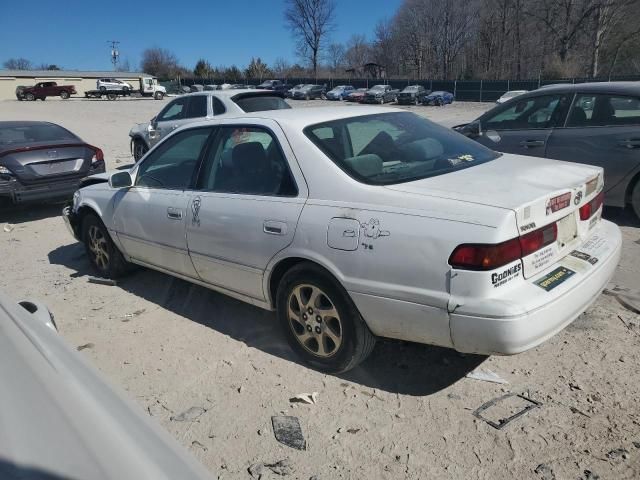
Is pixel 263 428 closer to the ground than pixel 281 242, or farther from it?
closer to the ground

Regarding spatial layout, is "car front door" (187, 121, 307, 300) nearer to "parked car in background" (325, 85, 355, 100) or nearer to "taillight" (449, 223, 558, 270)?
"taillight" (449, 223, 558, 270)

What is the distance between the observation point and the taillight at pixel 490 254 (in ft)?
8.38

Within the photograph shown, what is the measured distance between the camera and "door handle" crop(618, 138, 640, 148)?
574 centimetres

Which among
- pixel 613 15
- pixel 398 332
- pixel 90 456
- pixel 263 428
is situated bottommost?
pixel 263 428

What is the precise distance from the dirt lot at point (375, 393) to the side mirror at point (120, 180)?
40.8 inches

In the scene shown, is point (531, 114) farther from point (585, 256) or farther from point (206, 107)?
point (206, 107)

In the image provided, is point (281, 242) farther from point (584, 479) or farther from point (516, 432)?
point (584, 479)

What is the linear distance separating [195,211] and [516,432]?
255cm

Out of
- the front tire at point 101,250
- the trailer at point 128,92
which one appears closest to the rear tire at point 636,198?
the front tire at point 101,250

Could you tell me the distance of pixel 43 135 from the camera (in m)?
8.59

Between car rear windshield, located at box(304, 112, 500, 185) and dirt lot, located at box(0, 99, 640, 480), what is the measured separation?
1.23m

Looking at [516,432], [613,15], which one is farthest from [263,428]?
[613,15]

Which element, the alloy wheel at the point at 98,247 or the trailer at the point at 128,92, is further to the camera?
the trailer at the point at 128,92

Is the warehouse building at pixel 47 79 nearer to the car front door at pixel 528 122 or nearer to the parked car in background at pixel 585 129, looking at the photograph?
the car front door at pixel 528 122
